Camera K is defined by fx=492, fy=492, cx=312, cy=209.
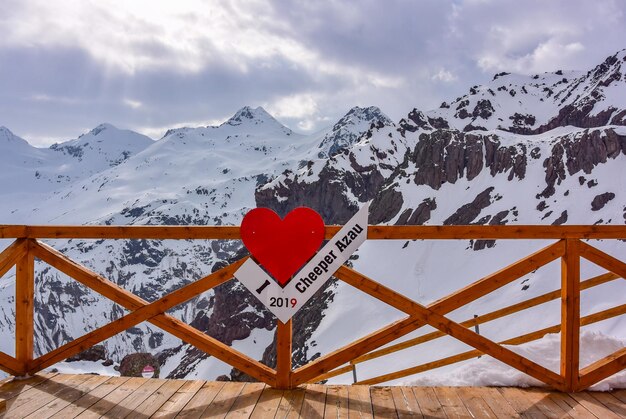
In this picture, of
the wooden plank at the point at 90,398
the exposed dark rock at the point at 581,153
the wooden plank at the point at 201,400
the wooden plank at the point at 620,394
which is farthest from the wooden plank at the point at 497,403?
the exposed dark rock at the point at 581,153

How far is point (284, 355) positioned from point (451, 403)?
5.32 ft

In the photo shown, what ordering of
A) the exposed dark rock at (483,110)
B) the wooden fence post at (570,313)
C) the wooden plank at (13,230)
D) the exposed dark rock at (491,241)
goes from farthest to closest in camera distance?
the exposed dark rock at (483,110) → the exposed dark rock at (491,241) → the wooden plank at (13,230) → the wooden fence post at (570,313)

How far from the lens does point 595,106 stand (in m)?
133

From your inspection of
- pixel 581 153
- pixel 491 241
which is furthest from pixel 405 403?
pixel 581 153

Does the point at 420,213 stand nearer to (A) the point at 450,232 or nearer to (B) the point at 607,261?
(B) the point at 607,261

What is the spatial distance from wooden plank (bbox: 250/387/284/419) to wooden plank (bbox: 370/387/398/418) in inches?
34.8

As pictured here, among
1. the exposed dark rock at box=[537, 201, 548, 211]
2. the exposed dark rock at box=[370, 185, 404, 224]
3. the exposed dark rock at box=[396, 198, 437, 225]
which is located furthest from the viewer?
the exposed dark rock at box=[370, 185, 404, 224]

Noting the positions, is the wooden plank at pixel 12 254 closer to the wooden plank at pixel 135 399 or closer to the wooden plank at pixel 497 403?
the wooden plank at pixel 135 399

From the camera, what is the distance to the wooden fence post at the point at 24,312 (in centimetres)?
519

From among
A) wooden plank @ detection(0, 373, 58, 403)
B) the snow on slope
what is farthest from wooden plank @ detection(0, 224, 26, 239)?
the snow on slope

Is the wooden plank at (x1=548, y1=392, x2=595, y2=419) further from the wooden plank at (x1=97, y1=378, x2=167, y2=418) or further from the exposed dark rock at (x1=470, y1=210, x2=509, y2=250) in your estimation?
the exposed dark rock at (x1=470, y1=210, x2=509, y2=250)

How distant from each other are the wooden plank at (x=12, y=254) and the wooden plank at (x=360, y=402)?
360cm

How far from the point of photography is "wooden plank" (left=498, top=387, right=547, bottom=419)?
4.25 metres

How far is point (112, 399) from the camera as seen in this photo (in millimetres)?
4688
